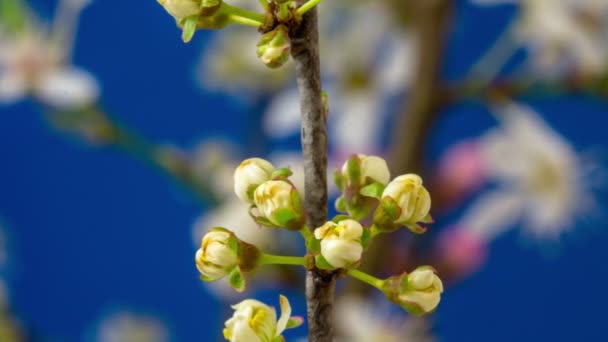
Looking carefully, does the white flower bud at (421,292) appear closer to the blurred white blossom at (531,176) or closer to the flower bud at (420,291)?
the flower bud at (420,291)

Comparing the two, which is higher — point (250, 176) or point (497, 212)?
point (497, 212)

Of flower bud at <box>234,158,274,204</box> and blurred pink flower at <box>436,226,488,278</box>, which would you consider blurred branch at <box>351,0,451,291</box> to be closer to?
blurred pink flower at <box>436,226,488,278</box>

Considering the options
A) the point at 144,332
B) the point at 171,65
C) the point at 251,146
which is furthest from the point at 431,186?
the point at 171,65

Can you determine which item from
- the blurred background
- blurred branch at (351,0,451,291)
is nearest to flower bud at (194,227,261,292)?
the blurred background

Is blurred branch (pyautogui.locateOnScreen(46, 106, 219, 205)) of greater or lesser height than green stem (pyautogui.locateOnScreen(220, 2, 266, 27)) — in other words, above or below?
above

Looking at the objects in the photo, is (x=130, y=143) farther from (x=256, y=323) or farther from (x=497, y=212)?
(x=256, y=323)

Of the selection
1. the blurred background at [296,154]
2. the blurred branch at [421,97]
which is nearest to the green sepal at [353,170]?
the blurred background at [296,154]

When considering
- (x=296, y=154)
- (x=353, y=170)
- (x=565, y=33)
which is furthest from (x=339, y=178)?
(x=296, y=154)
